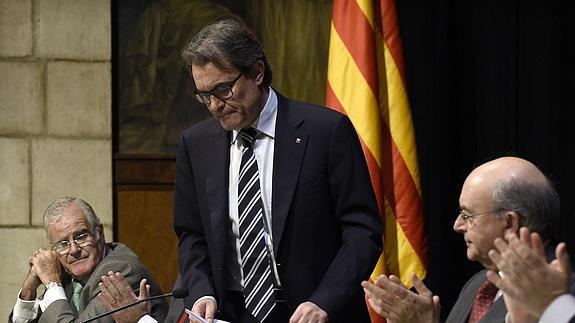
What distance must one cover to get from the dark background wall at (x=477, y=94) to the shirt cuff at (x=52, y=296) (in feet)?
7.04

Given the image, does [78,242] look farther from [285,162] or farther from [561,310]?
[561,310]

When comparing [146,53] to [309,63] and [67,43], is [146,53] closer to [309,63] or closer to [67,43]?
[67,43]

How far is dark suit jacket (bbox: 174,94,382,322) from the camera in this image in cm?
427

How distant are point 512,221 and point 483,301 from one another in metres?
0.34

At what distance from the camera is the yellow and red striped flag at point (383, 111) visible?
20.1 feet

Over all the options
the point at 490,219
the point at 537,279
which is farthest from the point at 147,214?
the point at 537,279

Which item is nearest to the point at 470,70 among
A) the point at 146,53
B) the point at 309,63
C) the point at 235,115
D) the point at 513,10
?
the point at 513,10

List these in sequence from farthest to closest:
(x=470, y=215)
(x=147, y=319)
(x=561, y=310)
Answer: (x=147, y=319)
(x=470, y=215)
(x=561, y=310)

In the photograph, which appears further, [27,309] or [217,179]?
[27,309]

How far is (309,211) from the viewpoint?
4.32 meters

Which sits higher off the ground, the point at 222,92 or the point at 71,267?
the point at 222,92

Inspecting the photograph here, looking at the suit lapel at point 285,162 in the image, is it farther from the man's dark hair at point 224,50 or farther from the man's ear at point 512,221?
the man's ear at point 512,221

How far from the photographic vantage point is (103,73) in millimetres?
6852

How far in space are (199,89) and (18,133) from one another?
9.05ft
